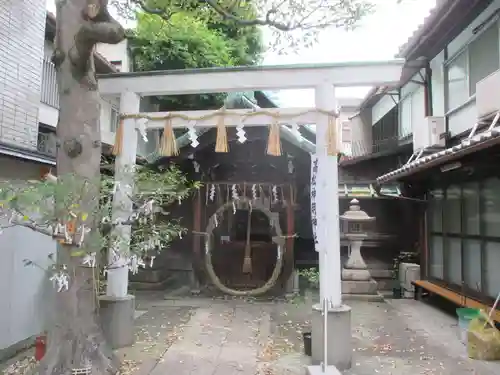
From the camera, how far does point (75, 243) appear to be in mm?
5453

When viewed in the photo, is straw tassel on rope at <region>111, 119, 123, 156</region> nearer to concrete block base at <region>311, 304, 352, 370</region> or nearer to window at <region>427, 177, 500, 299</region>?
concrete block base at <region>311, 304, 352, 370</region>

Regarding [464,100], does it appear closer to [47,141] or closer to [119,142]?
[119,142]

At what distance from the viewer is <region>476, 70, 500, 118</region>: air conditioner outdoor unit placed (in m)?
8.79

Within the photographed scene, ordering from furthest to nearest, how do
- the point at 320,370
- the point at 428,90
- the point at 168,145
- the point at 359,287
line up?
the point at 428,90 < the point at 359,287 < the point at 168,145 < the point at 320,370

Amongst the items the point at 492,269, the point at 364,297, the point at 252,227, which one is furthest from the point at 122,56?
the point at 492,269

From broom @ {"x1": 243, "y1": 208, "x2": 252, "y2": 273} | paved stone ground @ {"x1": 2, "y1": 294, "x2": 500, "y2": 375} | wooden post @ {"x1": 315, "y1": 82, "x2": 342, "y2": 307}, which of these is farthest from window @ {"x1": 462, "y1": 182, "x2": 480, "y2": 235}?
broom @ {"x1": 243, "y1": 208, "x2": 252, "y2": 273}

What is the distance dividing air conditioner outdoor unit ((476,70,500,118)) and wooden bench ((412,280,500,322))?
4.04m

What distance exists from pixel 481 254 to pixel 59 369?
843cm

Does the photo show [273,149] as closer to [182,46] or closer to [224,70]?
[224,70]

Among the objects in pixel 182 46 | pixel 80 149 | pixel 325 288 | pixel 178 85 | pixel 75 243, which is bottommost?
pixel 325 288

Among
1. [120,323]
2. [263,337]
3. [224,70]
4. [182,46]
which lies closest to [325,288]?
[263,337]

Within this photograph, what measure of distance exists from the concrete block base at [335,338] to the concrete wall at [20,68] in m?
6.22

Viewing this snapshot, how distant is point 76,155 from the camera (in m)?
5.90

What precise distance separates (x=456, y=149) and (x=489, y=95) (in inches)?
92.2
